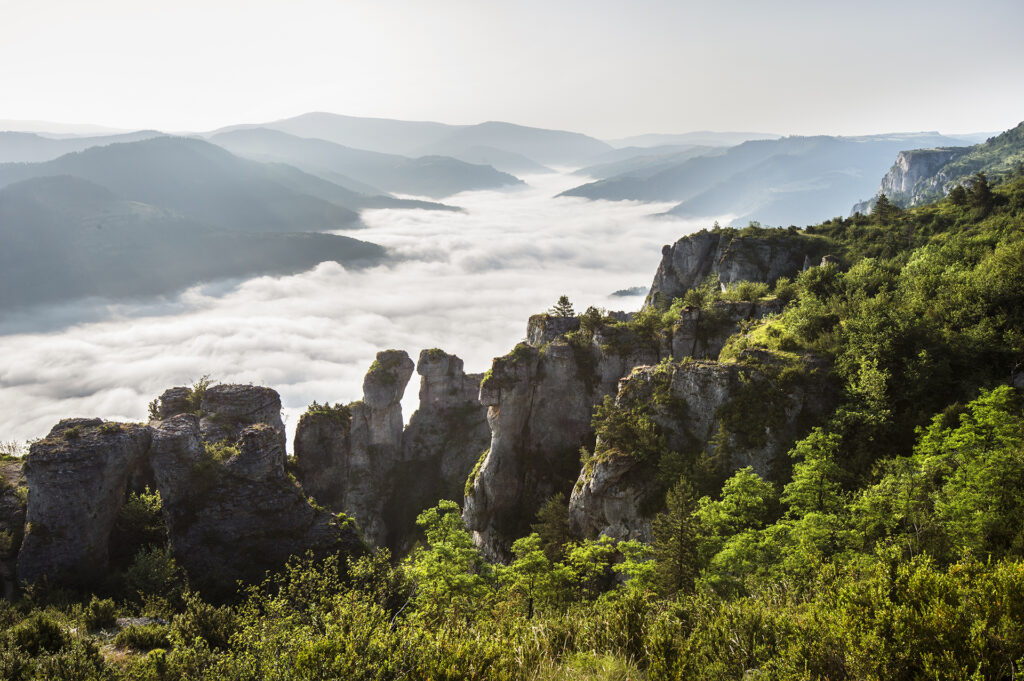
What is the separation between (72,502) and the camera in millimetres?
26359

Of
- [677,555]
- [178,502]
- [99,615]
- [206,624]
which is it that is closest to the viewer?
[677,555]

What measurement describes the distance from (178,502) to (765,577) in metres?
31.0

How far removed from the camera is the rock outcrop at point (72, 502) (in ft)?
83.5

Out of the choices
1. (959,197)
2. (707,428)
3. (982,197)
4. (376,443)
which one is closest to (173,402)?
(376,443)

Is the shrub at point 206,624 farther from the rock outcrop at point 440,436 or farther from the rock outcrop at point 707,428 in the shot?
the rock outcrop at point 440,436

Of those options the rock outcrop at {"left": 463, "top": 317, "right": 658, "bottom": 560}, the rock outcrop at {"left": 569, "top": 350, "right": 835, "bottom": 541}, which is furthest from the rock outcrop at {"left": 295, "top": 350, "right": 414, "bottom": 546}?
the rock outcrop at {"left": 569, "top": 350, "right": 835, "bottom": 541}

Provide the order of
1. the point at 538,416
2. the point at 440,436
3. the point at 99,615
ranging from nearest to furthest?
the point at 99,615, the point at 538,416, the point at 440,436

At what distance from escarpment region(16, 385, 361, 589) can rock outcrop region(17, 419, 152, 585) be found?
0.04 m

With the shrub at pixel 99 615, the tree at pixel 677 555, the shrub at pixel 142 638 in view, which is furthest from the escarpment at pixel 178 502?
the tree at pixel 677 555

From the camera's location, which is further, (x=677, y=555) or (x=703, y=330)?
(x=703, y=330)

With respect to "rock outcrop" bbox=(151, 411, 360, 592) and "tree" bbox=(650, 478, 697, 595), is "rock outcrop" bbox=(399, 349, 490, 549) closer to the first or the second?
"rock outcrop" bbox=(151, 411, 360, 592)

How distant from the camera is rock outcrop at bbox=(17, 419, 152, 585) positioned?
2544cm

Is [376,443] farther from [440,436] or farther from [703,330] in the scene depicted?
[703,330]

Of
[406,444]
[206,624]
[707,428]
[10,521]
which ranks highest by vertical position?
[707,428]
